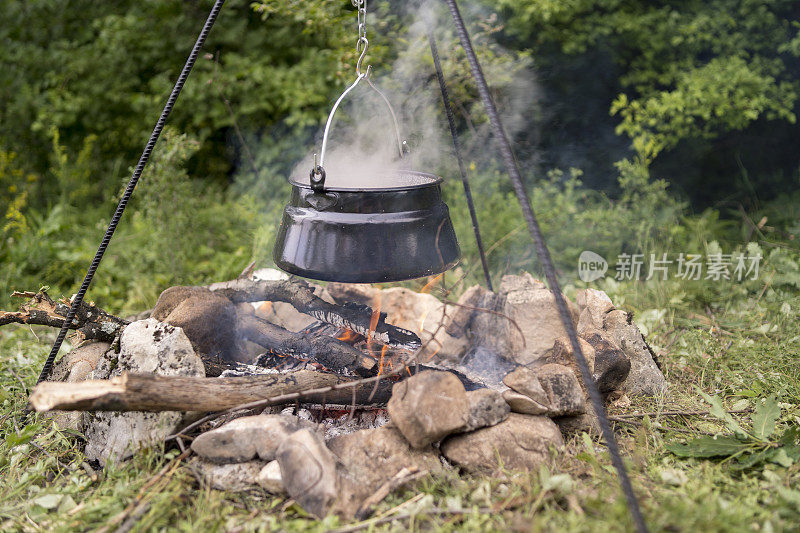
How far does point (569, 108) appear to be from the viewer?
212 inches

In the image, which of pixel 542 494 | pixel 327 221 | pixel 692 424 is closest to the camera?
pixel 542 494

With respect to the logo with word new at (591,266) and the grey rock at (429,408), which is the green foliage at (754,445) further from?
the logo with word new at (591,266)

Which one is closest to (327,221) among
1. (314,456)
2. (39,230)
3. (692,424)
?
(314,456)

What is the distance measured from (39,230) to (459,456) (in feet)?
14.3

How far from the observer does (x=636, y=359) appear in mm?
2705

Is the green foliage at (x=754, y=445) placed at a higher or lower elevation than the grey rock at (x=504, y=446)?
lower

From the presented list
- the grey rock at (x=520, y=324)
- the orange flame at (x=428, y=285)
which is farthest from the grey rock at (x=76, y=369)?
the grey rock at (x=520, y=324)

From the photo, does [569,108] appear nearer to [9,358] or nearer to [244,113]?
[244,113]

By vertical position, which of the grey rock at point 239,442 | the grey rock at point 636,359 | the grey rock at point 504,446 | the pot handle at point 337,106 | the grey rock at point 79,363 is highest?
the pot handle at point 337,106

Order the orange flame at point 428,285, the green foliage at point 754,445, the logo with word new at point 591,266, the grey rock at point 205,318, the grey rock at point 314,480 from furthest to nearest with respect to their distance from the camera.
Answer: the logo with word new at point 591,266 < the orange flame at point 428,285 < the grey rock at point 205,318 < the green foliage at point 754,445 < the grey rock at point 314,480

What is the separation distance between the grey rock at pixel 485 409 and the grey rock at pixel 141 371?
1.08 m

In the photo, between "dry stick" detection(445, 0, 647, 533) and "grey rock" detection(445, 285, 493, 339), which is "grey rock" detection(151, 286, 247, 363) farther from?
"dry stick" detection(445, 0, 647, 533)

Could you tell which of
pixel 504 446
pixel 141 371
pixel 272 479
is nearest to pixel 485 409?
pixel 504 446

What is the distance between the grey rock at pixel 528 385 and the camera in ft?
7.14
